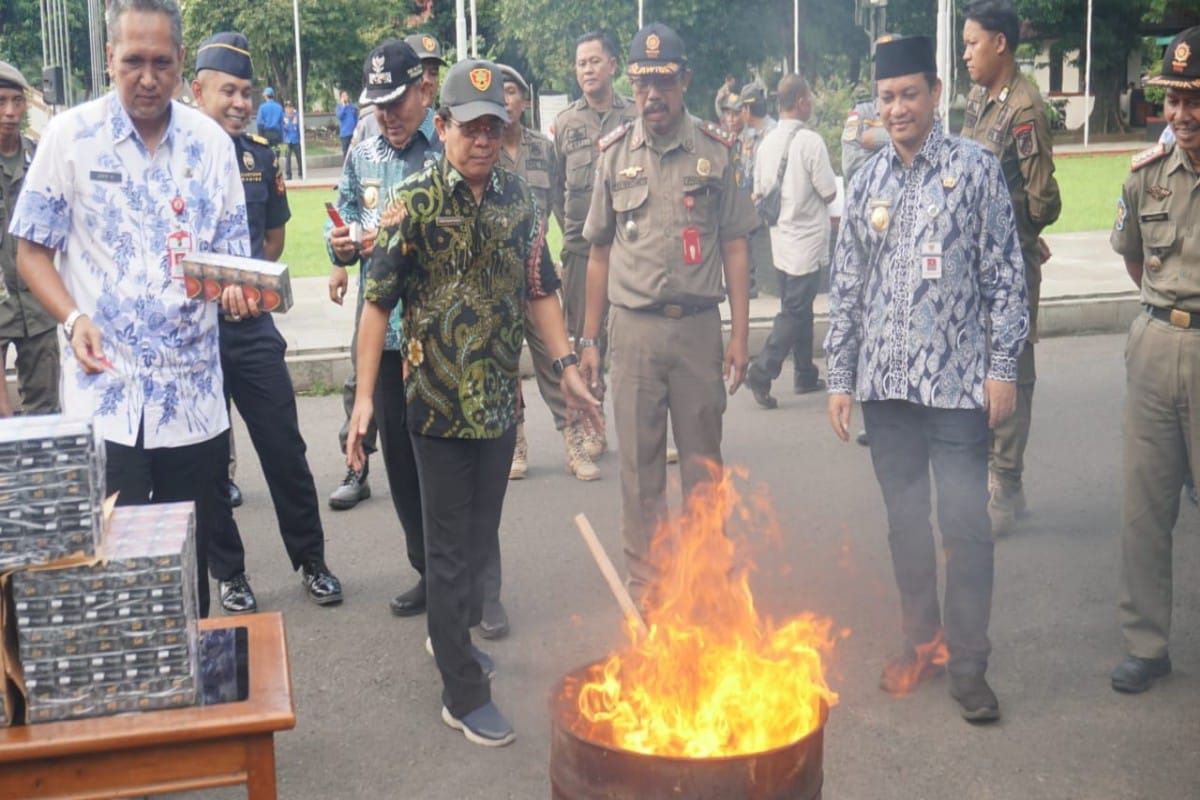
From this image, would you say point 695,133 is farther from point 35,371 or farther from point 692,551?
point 35,371

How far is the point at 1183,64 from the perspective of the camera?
4836 millimetres

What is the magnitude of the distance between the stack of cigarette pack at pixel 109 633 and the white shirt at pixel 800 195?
7.41 meters

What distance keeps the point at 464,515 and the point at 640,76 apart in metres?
2.05

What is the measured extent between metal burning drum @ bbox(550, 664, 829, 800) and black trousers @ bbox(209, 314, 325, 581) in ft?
10.2

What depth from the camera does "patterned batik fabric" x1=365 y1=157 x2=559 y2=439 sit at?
15.2ft

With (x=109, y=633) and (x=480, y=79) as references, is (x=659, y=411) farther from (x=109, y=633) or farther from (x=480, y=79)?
(x=109, y=633)

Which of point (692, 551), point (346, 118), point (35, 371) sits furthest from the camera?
point (346, 118)

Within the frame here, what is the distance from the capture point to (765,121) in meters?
13.4

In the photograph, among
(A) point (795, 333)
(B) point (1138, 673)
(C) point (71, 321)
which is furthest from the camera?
(A) point (795, 333)

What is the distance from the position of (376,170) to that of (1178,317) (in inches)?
128

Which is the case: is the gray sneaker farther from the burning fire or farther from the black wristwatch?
the burning fire

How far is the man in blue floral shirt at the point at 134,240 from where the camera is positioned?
432cm

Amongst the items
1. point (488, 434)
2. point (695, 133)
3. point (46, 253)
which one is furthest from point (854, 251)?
point (46, 253)

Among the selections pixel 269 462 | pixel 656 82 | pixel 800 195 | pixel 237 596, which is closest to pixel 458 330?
pixel 656 82
